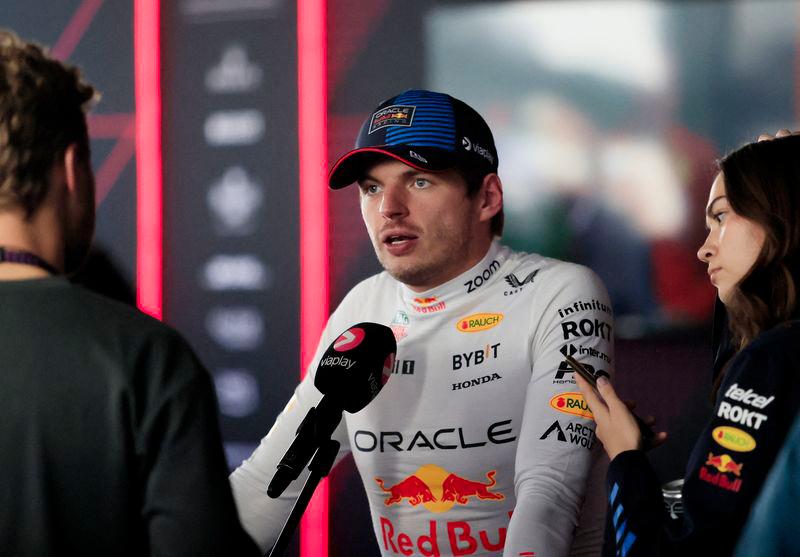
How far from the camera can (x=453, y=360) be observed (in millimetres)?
1502

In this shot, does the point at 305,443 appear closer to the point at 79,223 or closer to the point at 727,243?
the point at 79,223

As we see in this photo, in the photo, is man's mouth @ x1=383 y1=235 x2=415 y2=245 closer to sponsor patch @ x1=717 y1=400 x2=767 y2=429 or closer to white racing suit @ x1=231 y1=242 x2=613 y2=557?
white racing suit @ x1=231 y1=242 x2=613 y2=557

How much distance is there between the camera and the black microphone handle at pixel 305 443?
1.02 meters

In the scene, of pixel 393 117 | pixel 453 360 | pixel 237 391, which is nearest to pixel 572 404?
pixel 453 360

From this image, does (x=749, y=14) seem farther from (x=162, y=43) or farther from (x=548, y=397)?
(x=162, y=43)

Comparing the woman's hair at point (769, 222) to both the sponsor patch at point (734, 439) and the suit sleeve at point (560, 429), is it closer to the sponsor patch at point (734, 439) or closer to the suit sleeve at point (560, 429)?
the sponsor patch at point (734, 439)

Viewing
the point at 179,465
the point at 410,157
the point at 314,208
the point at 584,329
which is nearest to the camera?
the point at 179,465

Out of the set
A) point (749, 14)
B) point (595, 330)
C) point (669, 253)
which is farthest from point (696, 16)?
point (595, 330)

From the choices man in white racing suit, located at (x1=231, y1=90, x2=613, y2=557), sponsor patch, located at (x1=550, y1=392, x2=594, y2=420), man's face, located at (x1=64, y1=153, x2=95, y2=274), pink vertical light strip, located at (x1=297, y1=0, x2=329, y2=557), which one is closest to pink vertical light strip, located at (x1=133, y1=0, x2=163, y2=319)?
pink vertical light strip, located at (x1=297, y1=0, x2=329, y2=557)

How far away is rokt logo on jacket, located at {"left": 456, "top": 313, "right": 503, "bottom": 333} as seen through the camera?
1505 mm

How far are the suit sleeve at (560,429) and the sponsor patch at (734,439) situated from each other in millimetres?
300

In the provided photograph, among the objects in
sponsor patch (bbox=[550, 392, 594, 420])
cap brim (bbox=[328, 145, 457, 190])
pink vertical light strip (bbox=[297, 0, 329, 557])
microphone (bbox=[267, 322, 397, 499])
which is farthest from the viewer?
pink vertical light strip (bbox=[297, 0, 329, 557])

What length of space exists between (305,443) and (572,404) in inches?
16.7

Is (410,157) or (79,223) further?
(410,157)
